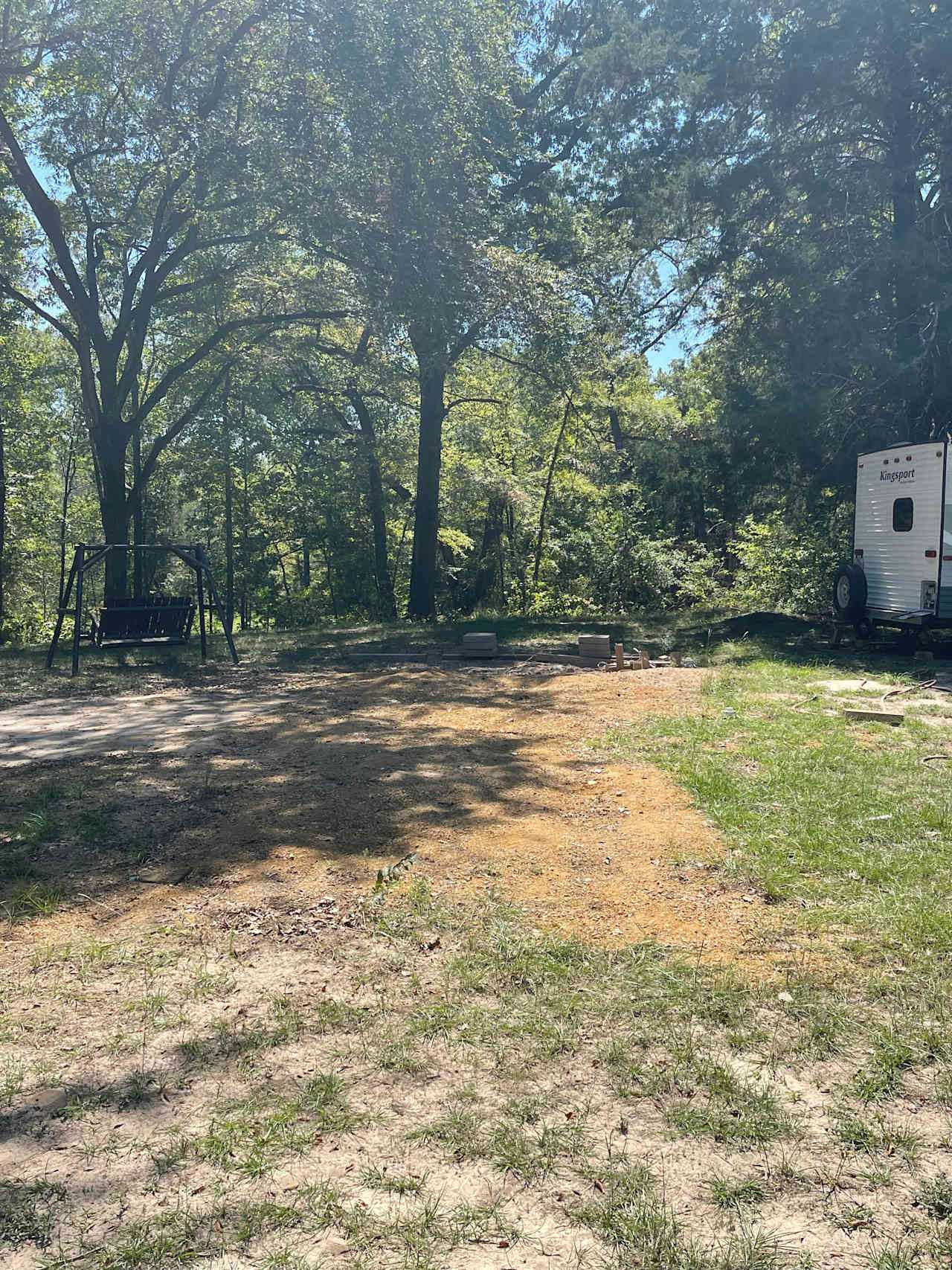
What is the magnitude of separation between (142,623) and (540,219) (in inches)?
435

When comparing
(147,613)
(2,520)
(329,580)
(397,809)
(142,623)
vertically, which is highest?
(2,520)

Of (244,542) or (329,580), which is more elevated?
(244,542)

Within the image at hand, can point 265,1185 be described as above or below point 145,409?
below

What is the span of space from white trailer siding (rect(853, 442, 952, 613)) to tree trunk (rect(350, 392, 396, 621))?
14664mm

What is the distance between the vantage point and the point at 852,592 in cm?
1334

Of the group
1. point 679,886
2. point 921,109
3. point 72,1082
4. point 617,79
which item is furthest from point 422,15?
point 72,1082

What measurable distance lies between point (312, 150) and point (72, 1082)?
13943 mm

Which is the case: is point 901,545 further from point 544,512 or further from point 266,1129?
point 544,512

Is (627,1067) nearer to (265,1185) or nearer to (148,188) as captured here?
(265,1185)

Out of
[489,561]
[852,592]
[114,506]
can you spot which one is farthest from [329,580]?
[852,592]

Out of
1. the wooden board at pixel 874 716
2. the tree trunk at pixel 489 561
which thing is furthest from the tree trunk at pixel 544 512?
the wooden board at pixel 874 716

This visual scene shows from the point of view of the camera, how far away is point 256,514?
99.2 ft

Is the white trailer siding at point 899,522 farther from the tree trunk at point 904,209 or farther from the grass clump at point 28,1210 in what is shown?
the grass clump at point 28,1210

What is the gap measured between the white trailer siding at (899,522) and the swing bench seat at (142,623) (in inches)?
369
